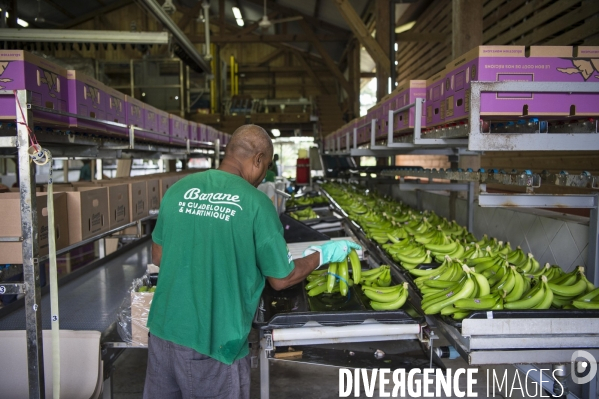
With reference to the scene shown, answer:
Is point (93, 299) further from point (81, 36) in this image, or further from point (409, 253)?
point (81, 36)

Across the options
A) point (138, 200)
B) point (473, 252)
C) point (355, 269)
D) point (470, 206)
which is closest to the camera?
point (355, 269)

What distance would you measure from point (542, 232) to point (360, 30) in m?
5.82

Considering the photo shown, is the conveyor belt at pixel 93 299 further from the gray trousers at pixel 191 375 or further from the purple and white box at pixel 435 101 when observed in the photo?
the purple and white box at pixel 435 101

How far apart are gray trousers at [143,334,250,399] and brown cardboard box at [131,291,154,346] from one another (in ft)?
2.55

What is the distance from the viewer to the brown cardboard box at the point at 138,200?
380cm

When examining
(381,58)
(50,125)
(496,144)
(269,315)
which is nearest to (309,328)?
(269,315)

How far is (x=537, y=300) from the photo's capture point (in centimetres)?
212

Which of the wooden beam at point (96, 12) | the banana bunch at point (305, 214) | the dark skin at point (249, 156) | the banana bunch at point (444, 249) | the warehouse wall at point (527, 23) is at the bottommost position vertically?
the banana bunch at point (305, 214)

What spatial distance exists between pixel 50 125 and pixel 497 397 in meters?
3.77

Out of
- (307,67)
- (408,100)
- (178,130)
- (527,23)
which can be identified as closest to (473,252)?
(408,100)

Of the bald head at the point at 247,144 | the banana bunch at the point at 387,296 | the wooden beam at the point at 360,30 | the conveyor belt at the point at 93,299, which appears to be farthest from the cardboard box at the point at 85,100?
the wooden beam at the point at 360,30

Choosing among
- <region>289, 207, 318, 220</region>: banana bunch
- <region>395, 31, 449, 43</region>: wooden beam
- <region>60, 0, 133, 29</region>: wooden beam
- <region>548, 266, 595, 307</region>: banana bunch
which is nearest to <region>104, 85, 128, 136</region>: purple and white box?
<region>289, 207, 318, 220</region>: banana bunch

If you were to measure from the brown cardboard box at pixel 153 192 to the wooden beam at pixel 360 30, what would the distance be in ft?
17.1

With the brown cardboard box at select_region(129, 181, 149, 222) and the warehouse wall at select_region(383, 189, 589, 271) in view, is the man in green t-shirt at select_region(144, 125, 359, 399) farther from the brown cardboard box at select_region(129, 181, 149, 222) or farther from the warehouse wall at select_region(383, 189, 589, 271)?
the warehouse wall at select_region(383, 189, 589, 271)
